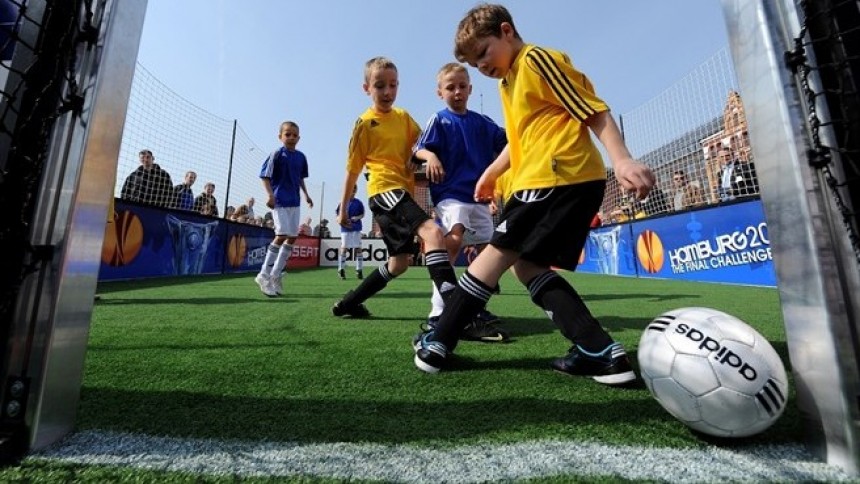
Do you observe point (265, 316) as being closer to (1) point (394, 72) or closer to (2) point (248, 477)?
(1) point (394, 72)

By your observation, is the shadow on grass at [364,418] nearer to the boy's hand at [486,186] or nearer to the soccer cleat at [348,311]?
the boy's hand at [486,186]

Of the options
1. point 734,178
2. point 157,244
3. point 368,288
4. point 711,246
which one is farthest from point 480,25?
point 157,244

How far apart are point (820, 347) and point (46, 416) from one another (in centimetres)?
181

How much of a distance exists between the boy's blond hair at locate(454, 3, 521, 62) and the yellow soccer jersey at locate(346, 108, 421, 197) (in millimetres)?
1263

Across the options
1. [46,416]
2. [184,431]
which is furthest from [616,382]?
[46,416]

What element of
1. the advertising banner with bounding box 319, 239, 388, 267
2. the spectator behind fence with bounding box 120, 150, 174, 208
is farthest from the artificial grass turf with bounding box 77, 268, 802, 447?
the advertising banner with bounding box 319, 239, 388, 267

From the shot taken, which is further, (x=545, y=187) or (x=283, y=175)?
(x=283, y=175)

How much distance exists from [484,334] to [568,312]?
808 millimetres

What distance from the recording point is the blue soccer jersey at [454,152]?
10.4ft

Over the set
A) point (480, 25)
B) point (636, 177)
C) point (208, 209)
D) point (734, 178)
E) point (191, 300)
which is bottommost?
point (191, 300)

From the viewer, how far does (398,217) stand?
2.83 m

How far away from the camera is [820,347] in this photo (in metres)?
0.96

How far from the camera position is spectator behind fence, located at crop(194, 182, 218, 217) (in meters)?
9.99

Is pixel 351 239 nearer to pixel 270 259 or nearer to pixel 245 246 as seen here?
pixel 245 246
